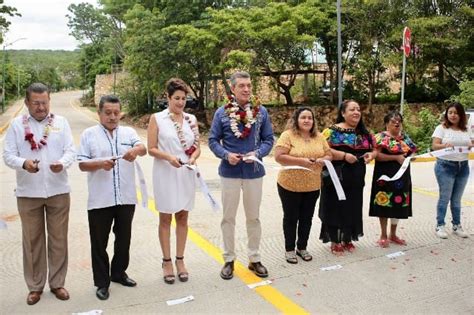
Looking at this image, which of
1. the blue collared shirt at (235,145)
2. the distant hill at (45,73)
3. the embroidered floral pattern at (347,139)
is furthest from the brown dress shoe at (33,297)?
the distant hill at (45,73)

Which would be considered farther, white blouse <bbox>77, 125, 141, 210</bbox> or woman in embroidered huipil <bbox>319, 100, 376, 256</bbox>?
woman in embroidered huipil <bbox>319, 100, 376, 256</bbox>

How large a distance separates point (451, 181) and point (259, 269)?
8.78 ft

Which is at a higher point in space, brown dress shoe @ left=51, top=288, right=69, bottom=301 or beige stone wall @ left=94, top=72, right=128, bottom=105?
beige stone wall @ left=94, top=72, right=128, bottom=105

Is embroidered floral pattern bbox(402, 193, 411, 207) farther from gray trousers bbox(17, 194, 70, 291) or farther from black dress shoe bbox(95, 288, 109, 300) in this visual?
gray trousers bbox(17, 194, 70, 291)

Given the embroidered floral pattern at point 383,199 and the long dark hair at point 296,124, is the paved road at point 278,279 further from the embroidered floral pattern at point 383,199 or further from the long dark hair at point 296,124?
the long dark hair at point 296,124

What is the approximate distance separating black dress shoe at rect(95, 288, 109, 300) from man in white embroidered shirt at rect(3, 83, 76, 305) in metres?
0.28

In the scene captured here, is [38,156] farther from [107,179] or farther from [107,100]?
[107,100]

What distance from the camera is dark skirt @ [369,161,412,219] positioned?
5309 mm

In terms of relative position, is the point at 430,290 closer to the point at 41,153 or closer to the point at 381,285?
the point at 381,285

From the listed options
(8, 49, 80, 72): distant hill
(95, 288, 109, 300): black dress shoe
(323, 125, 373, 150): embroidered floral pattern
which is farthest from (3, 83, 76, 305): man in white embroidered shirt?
(8, 49, 80, 72): distant hill

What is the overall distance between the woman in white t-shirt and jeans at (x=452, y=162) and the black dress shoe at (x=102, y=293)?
387 centimetres

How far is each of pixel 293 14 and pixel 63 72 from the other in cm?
9282

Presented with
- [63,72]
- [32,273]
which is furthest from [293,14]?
[63,72]

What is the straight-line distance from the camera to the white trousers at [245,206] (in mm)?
4406
